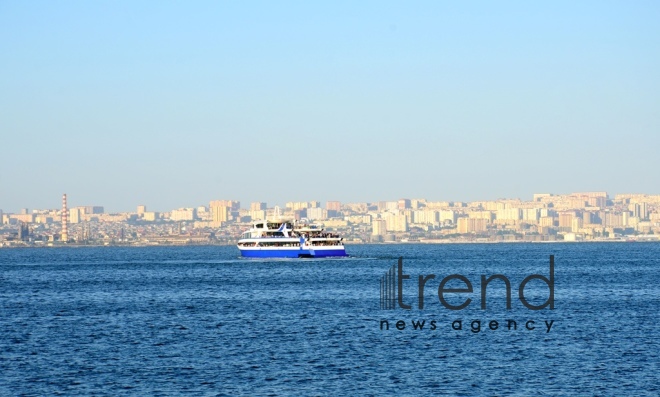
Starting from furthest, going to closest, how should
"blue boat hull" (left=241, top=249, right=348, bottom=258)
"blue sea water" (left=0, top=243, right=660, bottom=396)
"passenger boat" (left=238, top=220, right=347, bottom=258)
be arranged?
"passenger boat" (left=238, top=220, right=347, bottom=258), "blue boat hull" (left=241, top=249, right=348, bottom=258), "blue sea water" (left=0, top=243, right=660, bottom=396)

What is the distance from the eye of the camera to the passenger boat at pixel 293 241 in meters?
134

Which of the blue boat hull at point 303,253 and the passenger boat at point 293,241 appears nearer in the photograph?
the blue boat hull at point 303,253

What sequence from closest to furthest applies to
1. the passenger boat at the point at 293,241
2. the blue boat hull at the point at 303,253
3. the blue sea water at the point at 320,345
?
1. the blue sea water at the point at 320,345
2. the blue boat hull at the point at 303,253
3. the passenger boat at the point at 293,241

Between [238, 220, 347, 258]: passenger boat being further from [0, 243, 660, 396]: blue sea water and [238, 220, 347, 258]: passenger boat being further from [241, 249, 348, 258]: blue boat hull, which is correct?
[0, 243, 660, 396]: blue sea water

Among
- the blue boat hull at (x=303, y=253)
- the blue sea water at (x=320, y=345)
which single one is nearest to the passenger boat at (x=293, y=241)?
the blue boat hull at (x=303, y=253)

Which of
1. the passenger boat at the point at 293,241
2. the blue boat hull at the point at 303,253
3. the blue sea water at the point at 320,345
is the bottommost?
the blue sea water at the point at 320,345

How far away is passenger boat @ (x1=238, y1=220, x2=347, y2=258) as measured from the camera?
440ft

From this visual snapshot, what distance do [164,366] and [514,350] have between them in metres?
13.3

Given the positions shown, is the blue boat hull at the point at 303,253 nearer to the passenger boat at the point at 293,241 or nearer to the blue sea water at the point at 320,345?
the passenger boat at the point at 293,241

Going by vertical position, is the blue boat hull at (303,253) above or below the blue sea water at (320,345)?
above

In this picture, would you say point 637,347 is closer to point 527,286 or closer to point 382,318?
point 382,318

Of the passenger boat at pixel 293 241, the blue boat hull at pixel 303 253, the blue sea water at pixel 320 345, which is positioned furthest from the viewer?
the passenger boat at pixel 293 241

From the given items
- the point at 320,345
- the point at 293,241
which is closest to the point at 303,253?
the point at 293,241

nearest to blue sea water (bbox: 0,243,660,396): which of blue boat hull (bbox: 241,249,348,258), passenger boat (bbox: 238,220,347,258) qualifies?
blue boat hull (bbox: 241,249,348,258)
